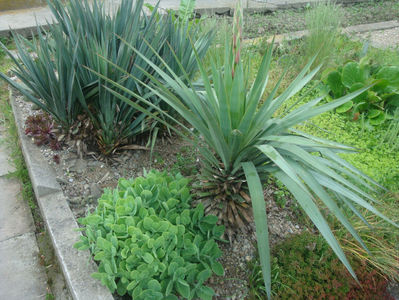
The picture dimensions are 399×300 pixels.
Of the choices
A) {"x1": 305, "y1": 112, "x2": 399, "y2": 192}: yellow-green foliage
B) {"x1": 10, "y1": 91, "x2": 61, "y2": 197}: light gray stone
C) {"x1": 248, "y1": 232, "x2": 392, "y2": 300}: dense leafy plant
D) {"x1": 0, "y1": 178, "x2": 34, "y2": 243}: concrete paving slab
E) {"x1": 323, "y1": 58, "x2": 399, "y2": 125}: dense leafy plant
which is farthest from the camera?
{"x1": 323, "y1": 58, "x2": 399, "y2": 125}: dense leafy plant

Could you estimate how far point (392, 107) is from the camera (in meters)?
3.63

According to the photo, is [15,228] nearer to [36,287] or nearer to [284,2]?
[36,287]

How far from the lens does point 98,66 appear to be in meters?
2.21

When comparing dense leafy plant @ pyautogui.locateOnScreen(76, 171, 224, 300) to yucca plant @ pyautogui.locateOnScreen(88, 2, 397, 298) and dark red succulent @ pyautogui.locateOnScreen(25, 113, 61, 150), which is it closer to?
yucca plant @ pyautogui.locateOnScreen(88, 2, 397, 298)

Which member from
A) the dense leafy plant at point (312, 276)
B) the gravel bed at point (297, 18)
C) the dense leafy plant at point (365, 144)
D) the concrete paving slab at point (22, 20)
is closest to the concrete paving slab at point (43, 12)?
the concrete paving slab at point (22, 20)

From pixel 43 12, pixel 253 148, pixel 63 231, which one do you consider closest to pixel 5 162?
pixel 63 231

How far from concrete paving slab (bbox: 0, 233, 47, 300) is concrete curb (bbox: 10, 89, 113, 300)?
0.28 m

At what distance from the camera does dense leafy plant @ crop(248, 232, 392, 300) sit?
182 centimetres

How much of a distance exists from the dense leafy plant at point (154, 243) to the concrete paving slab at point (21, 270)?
58cm

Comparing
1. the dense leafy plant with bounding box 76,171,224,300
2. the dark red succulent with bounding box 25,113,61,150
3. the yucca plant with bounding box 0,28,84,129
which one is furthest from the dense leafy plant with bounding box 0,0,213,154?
the dense leafy plant with bounding box 76,171,224,300

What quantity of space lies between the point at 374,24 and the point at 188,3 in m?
4.59

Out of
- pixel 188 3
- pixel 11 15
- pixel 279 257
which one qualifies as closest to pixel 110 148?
pixel 279 257

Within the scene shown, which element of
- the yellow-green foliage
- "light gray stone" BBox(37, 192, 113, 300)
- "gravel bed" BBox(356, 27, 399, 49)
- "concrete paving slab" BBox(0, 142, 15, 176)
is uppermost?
"gravel bed" BBox(356, 27, 399, 49)

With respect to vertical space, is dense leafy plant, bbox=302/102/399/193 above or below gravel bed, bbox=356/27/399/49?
below
